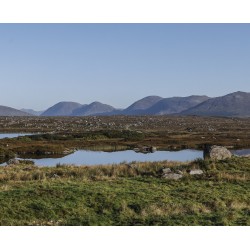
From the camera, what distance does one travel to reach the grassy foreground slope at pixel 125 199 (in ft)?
50.0

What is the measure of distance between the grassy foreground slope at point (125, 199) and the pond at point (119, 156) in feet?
84.9

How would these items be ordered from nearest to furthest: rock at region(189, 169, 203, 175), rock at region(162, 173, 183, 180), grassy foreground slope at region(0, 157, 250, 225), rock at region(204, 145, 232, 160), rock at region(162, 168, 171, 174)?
grassy foreground slope at region(0, 157, 250, 225)
rock at region(162, 173, 183, 180)
rock at region(162, 168, 171, 174)
rock at region(189, 169, 203, 175)
rock at region(204, 145, 232, 160)

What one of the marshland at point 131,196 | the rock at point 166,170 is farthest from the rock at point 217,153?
the rock at point 166,170

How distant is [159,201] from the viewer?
18000mm

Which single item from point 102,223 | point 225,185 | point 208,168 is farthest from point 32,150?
point 102,223

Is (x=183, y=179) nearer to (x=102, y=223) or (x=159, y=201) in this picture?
(x=159, y=201)

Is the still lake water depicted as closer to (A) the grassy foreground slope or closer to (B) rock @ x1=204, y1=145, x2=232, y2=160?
(B) rock @ x1=204, y1=145, x2=232, y2=160

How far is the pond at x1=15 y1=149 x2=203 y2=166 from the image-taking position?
51.2 m

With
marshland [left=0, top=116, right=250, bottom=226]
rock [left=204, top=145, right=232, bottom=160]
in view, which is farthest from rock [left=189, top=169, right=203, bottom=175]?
rock [left=204, top=145, right=232, bottom=160]

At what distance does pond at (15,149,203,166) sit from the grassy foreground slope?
25.9 m

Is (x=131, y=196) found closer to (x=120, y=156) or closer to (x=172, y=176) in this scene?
(x=172, y=176)

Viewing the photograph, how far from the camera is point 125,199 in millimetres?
18031

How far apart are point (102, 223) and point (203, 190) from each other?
22.7ft

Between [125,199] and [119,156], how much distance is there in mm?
38239
